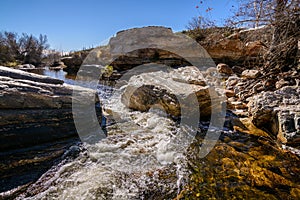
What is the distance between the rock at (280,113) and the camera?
2.19 meters

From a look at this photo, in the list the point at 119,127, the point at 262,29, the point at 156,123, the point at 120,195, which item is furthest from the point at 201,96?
the point at 262,29

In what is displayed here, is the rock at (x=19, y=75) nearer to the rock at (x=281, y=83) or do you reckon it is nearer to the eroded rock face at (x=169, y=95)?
the eroded rock face at (x=169, y=95)

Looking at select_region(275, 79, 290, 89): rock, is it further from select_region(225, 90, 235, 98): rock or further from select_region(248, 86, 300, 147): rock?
A: select_region(225, 90, 235, 98): rock

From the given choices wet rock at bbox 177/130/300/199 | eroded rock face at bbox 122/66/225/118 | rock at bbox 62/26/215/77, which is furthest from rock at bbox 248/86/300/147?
rock at bbox 62/26/215/77

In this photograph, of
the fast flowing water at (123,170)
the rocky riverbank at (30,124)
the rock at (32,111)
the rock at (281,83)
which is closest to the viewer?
the fast flowing water at (123,170)

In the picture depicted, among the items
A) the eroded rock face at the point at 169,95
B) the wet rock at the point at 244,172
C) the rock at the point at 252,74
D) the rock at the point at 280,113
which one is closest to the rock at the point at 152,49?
the rock at the point at 252,74

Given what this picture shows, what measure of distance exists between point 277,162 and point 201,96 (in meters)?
1.55

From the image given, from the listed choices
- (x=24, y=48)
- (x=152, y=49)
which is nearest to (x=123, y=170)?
(x=152, y=49)

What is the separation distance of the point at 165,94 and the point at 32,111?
A: 2307 mm

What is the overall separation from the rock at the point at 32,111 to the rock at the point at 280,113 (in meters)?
3.16

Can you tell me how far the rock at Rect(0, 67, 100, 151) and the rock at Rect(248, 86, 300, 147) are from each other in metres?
3.16

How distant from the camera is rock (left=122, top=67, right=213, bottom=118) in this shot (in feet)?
10.3

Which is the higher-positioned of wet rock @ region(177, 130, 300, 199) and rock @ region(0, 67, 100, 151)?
rock @ region(0, 67, 100, 151)

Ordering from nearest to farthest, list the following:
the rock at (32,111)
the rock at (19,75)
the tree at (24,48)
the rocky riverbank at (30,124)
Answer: the rocky riverbank at (30,124), the rock at (32,111), the rock at (19,75), the tree at (24,48)
